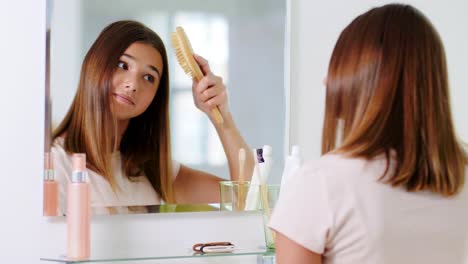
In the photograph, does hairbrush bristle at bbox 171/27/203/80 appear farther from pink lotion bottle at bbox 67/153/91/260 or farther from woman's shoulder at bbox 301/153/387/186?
woman's shoulder at bbox 301/153/387/186

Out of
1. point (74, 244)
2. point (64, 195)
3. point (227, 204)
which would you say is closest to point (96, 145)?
point (64, 195)

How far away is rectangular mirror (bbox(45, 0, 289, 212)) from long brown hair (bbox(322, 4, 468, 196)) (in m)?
0.52

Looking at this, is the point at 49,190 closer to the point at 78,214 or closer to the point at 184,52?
the point at 78,214

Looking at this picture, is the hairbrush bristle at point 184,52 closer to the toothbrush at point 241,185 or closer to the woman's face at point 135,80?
the woman's face at point 135,80

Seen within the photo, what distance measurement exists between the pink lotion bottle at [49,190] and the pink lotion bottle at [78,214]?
5 centimetres

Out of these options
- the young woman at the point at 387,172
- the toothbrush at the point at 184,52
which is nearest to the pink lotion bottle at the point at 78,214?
the toothbrush at the point at 184,52

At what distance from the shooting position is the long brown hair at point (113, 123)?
54.7 inches

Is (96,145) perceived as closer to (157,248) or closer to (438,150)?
(157,248)

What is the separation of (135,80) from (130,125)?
0.10 metres

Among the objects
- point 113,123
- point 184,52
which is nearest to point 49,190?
point 113,123

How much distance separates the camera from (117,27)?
4.65 ft

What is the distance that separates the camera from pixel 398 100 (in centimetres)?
95

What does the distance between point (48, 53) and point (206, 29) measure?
1.21 feet

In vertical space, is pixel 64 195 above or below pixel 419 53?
below
